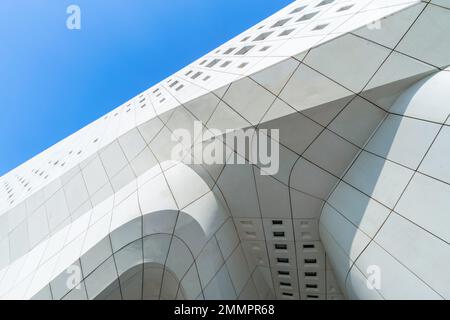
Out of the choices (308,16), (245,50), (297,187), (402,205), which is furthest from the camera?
(245,50)

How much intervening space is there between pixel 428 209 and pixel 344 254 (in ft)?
10.6

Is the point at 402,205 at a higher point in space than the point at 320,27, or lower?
lower

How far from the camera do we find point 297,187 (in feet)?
32.1

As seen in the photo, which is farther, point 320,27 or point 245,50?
point 245,50

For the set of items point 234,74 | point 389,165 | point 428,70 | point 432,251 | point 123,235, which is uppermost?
point 234,74

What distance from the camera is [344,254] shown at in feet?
28.9

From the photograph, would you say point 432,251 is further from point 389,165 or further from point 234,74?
point 234,74

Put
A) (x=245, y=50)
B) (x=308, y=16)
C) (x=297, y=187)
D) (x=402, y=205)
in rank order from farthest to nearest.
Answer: (x=245, y=50), (x=308, y=16), (x=297, y=187), (x=402, y=205)

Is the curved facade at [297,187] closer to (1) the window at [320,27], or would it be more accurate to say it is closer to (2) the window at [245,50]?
(1) the window at [320,27]

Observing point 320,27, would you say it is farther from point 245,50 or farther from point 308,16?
point 245,50

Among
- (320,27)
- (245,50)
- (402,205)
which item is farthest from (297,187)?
(245,50)

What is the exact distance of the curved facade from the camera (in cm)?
714

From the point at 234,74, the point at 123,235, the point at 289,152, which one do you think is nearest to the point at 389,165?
the point at 289,152
